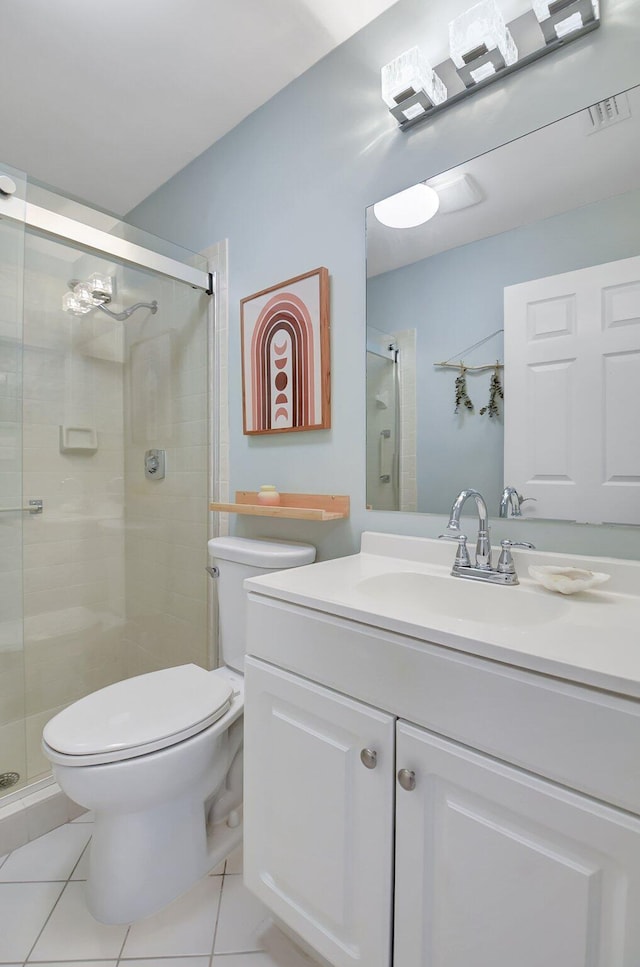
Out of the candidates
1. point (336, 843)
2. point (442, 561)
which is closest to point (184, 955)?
point (336, 843)

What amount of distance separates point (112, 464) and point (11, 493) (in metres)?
0.57

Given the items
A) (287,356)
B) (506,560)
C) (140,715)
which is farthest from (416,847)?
(287,356)

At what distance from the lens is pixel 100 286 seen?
1818mm

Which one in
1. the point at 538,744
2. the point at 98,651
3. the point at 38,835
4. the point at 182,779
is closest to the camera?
the point at 538,744

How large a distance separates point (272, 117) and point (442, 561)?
1.63m

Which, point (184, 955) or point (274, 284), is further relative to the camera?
point (274, 284)

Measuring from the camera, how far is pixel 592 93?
0.96m

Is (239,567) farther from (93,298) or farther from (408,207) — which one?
(93,298)

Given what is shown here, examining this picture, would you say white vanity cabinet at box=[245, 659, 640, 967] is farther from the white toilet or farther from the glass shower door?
the glass shower door

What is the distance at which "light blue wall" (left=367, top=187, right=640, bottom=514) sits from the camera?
37.9 inches

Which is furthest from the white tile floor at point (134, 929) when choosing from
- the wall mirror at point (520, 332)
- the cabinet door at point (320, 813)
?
the wall mirror at point (520, 332)

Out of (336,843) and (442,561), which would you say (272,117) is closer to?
(442,561)

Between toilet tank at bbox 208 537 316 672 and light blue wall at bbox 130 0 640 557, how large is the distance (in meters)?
0.13

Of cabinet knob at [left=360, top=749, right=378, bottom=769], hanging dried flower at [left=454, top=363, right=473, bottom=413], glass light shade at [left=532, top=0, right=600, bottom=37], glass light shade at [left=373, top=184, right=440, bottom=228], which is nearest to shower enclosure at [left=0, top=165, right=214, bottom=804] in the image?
glass light shade at [left=373, top=184, right=440, bottom=228]
